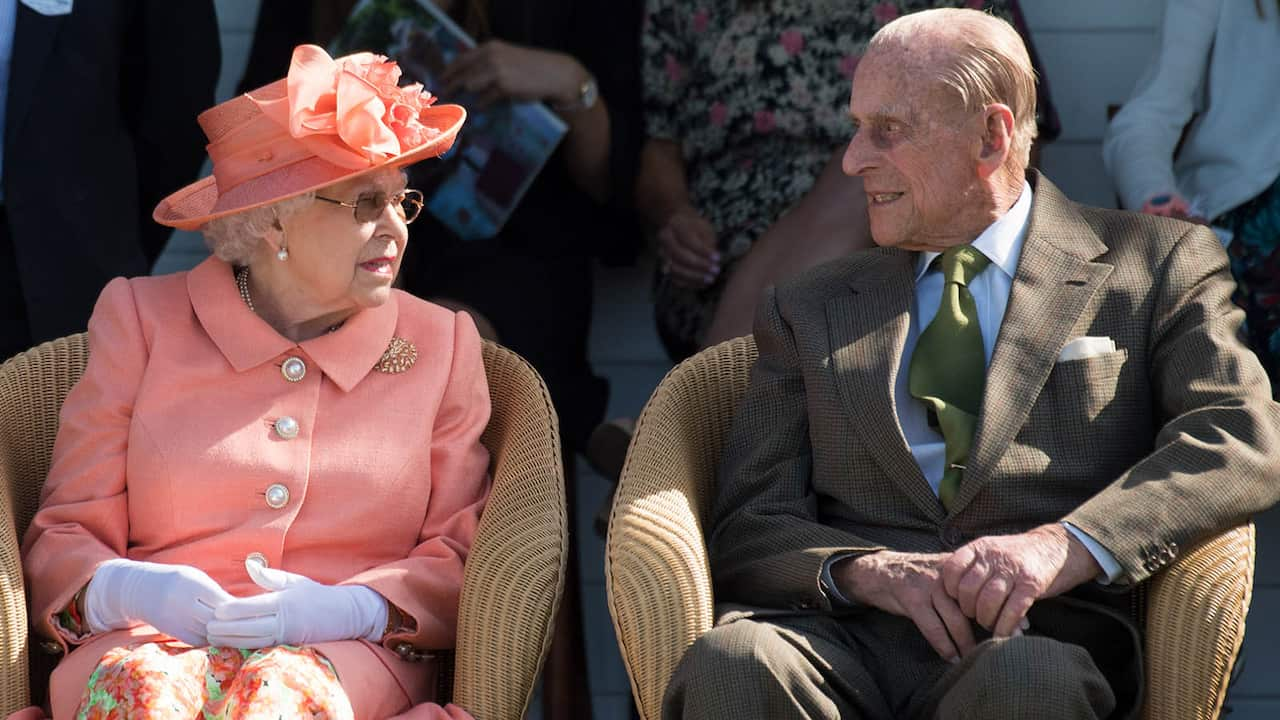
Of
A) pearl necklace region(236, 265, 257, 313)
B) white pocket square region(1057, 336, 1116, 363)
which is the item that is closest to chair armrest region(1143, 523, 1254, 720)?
white pocket square region(1057, 336, 1116, 363)

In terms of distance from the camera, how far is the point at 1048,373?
125 inches

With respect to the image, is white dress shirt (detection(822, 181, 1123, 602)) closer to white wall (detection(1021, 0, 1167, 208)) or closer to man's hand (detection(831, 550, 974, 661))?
man's hand (detection(831, 550, 974, 661))

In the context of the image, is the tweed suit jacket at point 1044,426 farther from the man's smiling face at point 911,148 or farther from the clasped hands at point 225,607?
the clasped hands at point 225,607

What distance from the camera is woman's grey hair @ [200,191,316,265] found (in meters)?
3.33

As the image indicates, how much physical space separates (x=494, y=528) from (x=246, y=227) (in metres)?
0.75

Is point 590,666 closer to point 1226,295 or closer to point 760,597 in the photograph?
point 760,597

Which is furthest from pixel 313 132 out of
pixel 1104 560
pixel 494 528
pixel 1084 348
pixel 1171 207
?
pixel 1171 207

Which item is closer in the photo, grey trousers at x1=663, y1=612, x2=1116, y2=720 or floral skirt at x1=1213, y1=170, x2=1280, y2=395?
grey trousers at x1=663, y1=612, x2=1116, y2=720

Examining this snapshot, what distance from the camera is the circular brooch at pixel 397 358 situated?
134 inches

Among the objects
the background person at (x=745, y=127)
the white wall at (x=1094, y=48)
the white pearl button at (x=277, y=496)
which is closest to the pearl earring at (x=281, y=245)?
the white pearl button at (x=277, y=496)

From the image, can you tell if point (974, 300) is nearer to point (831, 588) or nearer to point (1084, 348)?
point (1084, 348)

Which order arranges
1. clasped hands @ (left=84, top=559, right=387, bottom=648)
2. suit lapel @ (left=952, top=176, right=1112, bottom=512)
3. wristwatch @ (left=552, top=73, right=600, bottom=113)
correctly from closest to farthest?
clasped hands @ (left=84, top=559, right=387, bottom=648) < suit lapel @ (left=952, top=176, right=1112, bottom=512) < wristwatch @ (left=552, top=73, right=600, bottom=113)

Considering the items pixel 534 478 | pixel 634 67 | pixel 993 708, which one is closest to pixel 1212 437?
pixel 993 708

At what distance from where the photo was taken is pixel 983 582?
295 centimetres
